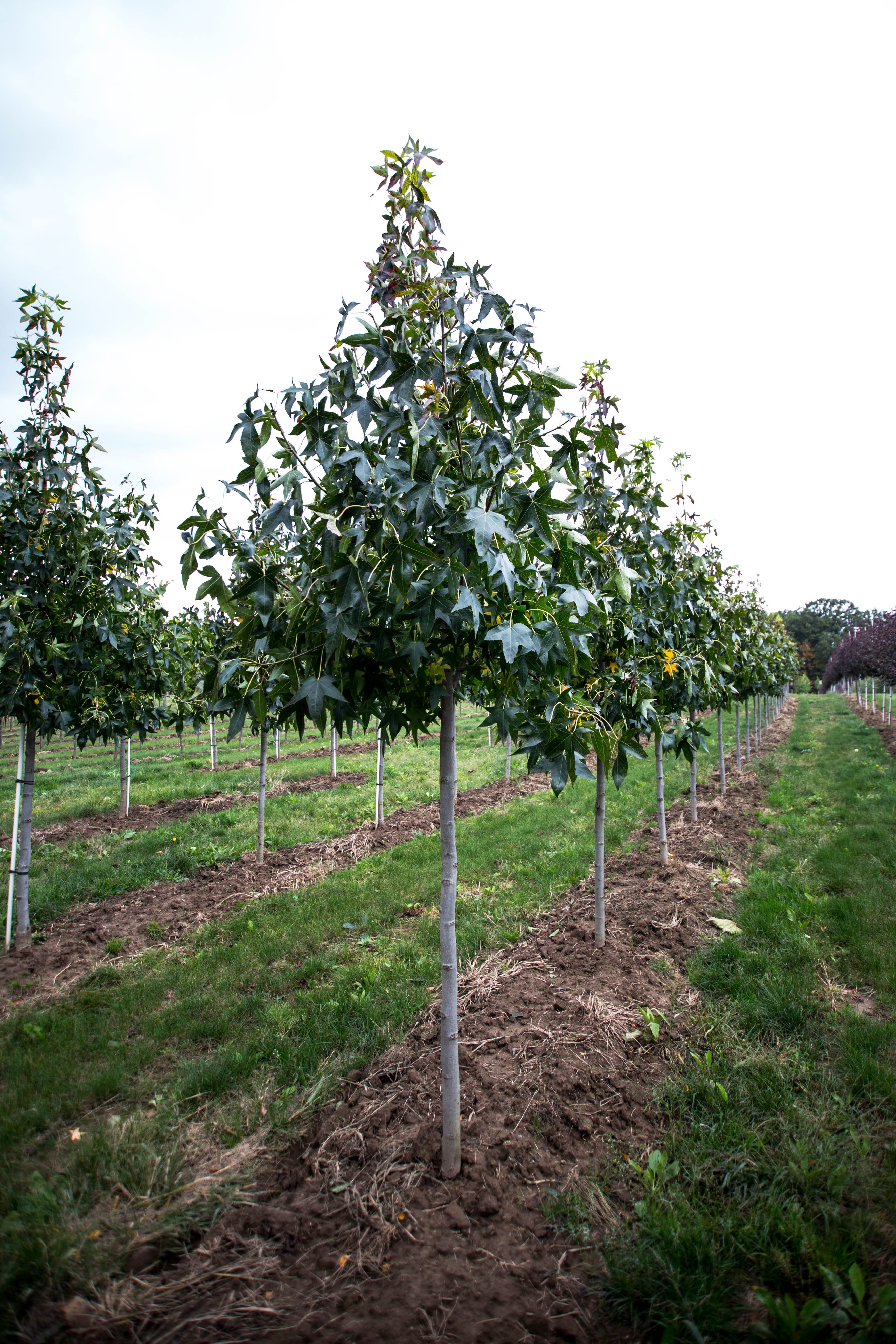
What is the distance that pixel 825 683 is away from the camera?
5700 cm

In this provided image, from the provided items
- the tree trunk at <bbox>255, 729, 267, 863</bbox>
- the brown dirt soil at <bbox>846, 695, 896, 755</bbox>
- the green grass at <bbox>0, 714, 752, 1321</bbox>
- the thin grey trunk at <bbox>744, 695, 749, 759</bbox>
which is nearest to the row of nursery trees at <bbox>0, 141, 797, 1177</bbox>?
the green grass at <bbox>0, 714, 752, 1321</bbox>

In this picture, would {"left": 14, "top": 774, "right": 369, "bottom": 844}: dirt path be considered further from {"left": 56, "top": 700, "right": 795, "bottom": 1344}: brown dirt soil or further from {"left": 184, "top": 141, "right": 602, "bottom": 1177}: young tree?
{"left": 184, "top": 141, "right": 602, "bottom": 1177}: young tree

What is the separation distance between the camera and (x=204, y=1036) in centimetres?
393

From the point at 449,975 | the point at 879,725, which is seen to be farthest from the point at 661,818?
the point at 879,725

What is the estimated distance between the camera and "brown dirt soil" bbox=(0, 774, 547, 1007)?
195 inches

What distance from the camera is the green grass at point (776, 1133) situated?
83.2 inches

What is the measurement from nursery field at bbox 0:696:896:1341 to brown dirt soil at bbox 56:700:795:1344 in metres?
0.01

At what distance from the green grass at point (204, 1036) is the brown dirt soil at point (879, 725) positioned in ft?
41.7

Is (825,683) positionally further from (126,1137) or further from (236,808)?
(126,1137)

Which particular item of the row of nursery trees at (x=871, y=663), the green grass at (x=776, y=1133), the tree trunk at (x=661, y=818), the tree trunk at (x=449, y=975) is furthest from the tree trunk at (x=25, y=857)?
the row of nursery trees at (x=871, y=663)

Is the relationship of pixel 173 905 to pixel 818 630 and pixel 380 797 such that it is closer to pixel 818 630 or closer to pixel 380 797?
pixel 380 797

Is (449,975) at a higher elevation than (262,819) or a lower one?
higher

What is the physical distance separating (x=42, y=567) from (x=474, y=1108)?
4944 millimetres

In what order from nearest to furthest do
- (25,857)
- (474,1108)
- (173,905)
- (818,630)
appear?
(474,1108) < (25,857) < (173,905) < (818,630)
